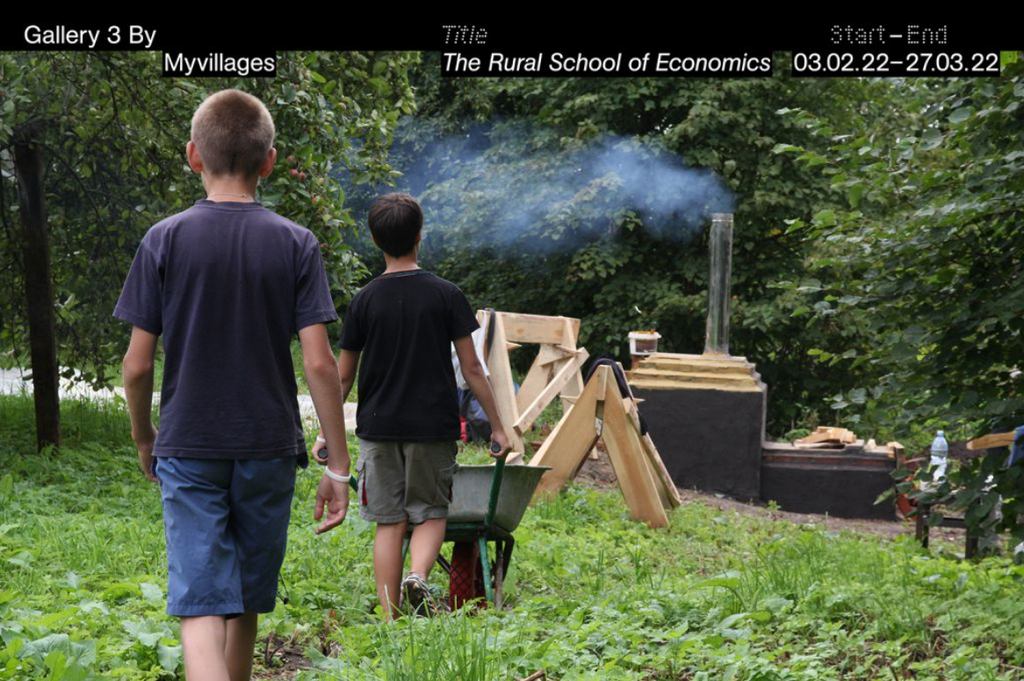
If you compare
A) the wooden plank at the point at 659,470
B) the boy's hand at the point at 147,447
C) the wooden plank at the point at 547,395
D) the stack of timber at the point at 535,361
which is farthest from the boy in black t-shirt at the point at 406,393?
the stack of timber at the point at 535,361

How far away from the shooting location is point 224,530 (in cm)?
317

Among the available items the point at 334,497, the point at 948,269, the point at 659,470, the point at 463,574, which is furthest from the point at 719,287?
the point at 334,497

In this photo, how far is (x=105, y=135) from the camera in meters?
9.49

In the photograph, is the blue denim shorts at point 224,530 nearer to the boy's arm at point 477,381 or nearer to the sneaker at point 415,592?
the sneaker at point 415,592

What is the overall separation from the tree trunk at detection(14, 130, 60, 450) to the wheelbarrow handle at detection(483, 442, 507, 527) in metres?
5.56

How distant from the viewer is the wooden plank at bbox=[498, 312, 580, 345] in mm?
10641

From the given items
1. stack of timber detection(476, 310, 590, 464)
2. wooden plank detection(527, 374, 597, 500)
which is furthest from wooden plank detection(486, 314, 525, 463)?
wooden plank detection(527, 374, 597, 500)

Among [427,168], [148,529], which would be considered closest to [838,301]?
[148,529]

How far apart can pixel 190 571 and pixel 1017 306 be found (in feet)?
9.39

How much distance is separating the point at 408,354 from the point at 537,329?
6099 mm

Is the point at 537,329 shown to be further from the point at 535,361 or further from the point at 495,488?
the point at 495,488

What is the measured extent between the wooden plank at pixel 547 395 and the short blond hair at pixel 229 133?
520 centimetres

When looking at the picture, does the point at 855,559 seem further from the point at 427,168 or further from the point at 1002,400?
the point at 427,168

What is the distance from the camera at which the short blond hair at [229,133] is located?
3271 millimetres
